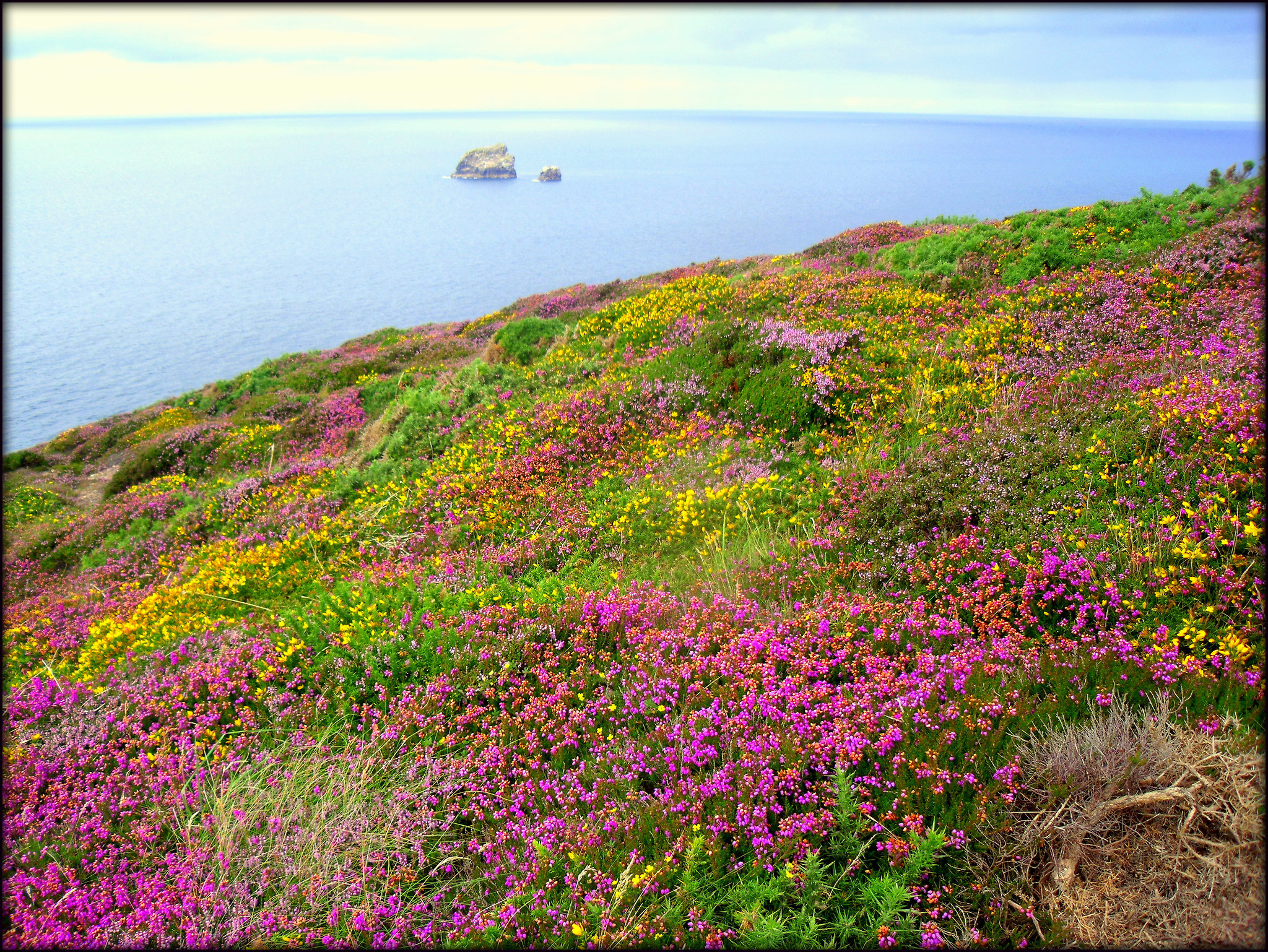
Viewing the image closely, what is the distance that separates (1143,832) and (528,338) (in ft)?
55.3

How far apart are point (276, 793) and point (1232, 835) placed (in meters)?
5.49

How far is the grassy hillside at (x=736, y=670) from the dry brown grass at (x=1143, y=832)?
2cm

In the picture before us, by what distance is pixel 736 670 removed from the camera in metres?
4.50

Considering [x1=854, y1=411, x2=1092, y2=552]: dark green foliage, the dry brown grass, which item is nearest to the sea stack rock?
[x1=854, y1=411, x2=1092, y2=552]: dark green foliage

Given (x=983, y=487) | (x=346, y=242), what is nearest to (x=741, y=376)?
(x=983, y=487)

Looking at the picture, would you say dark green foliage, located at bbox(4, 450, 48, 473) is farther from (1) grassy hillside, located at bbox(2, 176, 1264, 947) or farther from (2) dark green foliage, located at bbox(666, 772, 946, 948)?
(2) dark green foliage, located at bbox(666, 772, 946, 948)

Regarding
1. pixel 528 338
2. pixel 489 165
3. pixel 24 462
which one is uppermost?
pixel 489 165

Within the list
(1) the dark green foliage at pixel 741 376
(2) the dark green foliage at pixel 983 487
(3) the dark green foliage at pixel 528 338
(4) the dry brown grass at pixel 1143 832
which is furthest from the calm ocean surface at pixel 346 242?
(3) the dark green foliage at pixel 528 338

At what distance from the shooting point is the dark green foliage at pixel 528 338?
1648cm

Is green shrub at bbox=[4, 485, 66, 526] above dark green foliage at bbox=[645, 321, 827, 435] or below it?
below

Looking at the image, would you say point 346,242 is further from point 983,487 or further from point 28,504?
point 983,487

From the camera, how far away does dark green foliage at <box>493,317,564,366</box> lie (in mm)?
16484

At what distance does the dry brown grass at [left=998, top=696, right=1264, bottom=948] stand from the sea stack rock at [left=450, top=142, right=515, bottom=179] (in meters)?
182

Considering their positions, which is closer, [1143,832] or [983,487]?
[1143,832]
